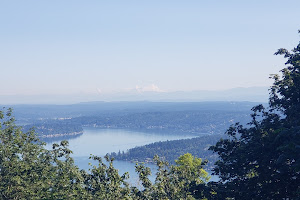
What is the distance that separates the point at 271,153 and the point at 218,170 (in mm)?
3114

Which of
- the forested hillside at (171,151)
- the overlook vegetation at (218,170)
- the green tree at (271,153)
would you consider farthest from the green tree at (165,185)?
the forested hillside at (171,151)

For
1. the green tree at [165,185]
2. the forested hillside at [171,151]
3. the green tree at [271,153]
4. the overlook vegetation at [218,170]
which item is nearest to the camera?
the green tree at [271,153]

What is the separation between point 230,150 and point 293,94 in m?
4.15

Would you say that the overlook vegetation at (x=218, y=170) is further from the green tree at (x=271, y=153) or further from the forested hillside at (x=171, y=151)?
the forested hillside at (x=171, y=151)

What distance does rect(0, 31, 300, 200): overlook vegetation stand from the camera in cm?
1318

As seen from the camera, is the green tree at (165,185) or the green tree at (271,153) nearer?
the green tree at (271,153)

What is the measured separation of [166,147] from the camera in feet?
604

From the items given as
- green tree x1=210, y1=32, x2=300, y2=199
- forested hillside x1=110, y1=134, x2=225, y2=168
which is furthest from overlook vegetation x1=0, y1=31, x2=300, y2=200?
forested hillside x1=110, y1=134, x2=225, y2=168

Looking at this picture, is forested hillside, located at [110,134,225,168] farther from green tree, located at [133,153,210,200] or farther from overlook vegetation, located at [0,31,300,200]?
green tree, located at [133,153,210,200]

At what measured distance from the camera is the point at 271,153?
1341cm

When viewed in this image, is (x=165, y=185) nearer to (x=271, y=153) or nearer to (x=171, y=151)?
(x=271, y=153)

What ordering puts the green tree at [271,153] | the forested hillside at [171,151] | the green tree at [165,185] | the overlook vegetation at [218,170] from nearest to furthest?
the green tree at [271,153] < the overlook vegetation at [218,170] < the green tree at [165,185] < the forested hillside at [171,151]

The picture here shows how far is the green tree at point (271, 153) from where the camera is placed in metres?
12.6

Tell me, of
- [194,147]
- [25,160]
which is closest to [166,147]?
[194,147]
